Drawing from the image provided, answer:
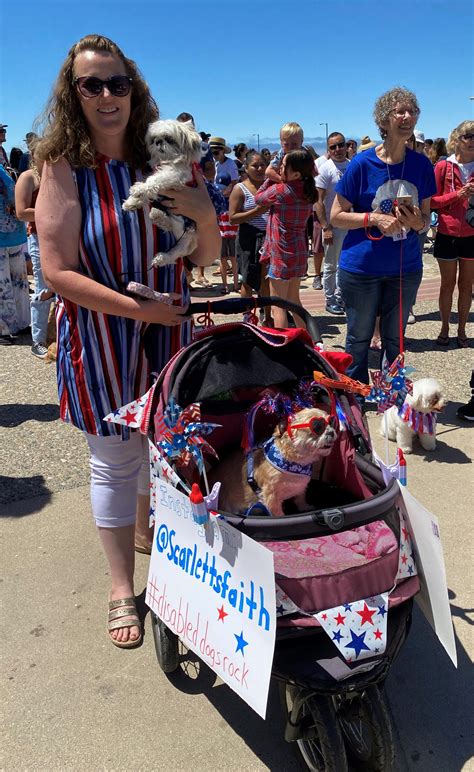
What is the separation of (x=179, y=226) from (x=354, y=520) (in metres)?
1.24

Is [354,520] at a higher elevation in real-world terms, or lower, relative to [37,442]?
higher

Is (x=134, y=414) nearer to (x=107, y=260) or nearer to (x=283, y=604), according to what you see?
(x=107, y=260)

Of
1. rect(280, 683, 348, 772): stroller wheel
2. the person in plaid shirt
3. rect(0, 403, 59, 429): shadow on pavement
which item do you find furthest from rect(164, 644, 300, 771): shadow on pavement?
the person in plaid shirt

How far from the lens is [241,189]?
6.40m

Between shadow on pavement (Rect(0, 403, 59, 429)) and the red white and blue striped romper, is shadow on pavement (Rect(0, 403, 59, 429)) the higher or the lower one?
the lower one

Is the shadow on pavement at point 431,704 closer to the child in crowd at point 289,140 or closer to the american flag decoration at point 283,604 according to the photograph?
the american flag decoration at point 283,604

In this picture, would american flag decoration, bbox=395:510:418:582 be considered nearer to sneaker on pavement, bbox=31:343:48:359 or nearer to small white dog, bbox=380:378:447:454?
small white dog, bbox=380:378:447:454

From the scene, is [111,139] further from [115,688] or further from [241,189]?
[241,189]

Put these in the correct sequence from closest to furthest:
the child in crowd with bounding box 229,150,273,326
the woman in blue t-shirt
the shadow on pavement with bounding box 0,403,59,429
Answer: the woman in blue t-shirt
the shadow on pavement with bounding box 0,403,59,429
the child in crowd with bounding box 229,150,273,326

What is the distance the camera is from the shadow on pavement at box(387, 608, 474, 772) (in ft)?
6.31

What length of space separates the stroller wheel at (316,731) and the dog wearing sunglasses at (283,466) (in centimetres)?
54

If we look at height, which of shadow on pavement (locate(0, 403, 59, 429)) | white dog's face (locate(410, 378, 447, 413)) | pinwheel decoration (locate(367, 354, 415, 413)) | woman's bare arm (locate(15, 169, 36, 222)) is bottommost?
shadow on pavement (locate(0, 403, 59, 429))

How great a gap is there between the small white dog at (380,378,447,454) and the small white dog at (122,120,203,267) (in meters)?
1.90

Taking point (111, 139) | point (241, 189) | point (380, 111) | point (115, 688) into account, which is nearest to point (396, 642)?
point (115, 688)
